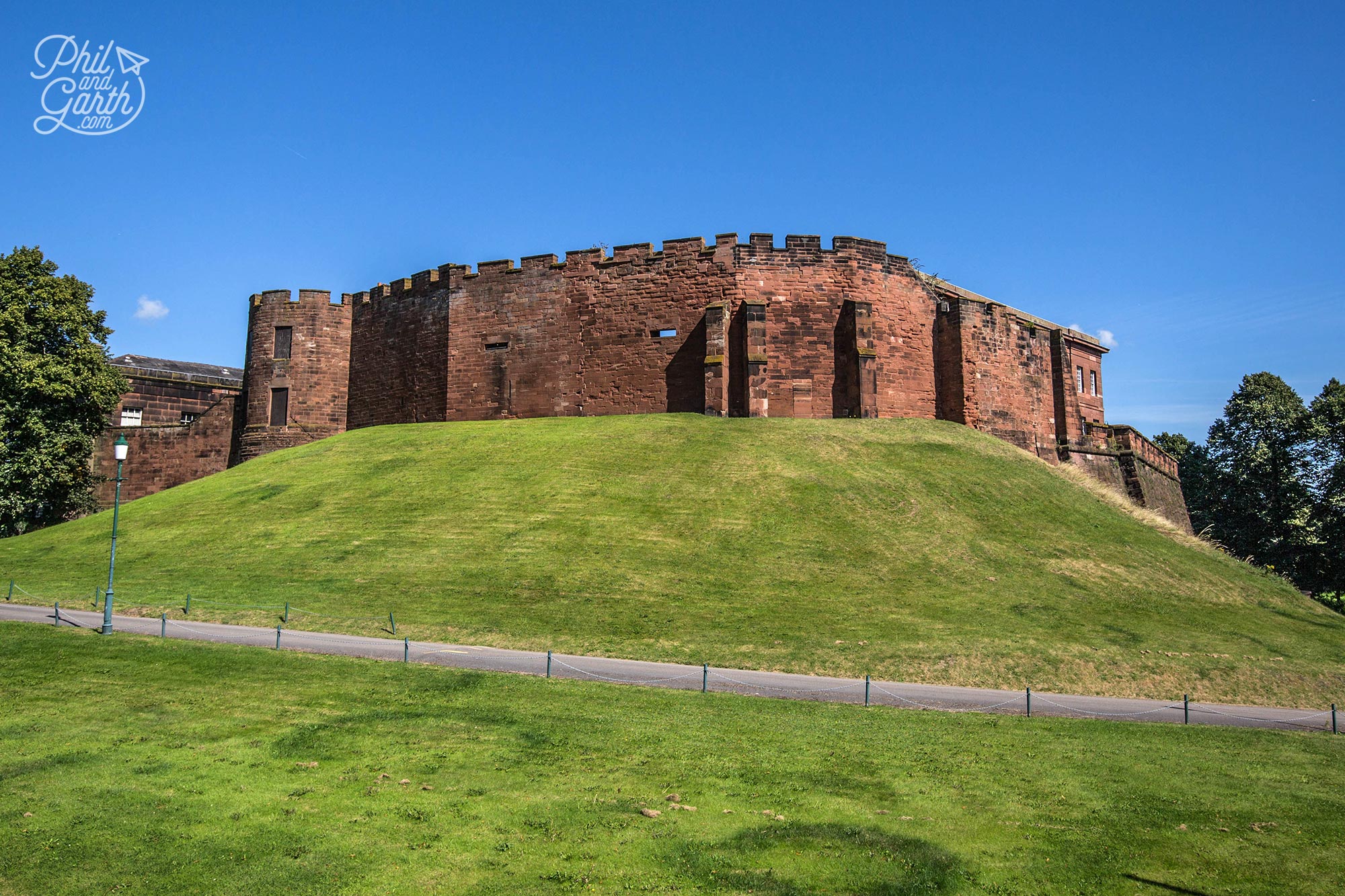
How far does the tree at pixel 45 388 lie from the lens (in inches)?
1437

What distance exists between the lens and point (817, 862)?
7.95 meters

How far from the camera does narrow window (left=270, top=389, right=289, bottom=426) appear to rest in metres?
46.3

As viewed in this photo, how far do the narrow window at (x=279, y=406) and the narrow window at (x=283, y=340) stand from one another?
1.90 meters

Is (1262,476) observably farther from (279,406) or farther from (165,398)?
(165,398)

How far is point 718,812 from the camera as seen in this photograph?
358 inches

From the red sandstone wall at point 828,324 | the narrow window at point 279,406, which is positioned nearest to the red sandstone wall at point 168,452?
the narrow window at point 279,406

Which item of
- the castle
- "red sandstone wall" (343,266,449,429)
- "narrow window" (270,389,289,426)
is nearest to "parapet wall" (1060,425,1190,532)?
the castle

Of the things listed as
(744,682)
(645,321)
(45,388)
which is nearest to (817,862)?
(744,682)

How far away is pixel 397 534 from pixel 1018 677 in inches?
708

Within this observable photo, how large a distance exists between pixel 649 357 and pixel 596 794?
104 feet

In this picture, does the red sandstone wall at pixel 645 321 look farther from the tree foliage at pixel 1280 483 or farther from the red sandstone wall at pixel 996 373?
the tree foliage at pixel 1280 483

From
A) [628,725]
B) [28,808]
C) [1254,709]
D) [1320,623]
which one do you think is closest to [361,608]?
[628,725]

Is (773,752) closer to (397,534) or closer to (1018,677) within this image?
(1018,677)

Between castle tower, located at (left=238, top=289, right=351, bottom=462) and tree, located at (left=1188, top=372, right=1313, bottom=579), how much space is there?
2045 inches
